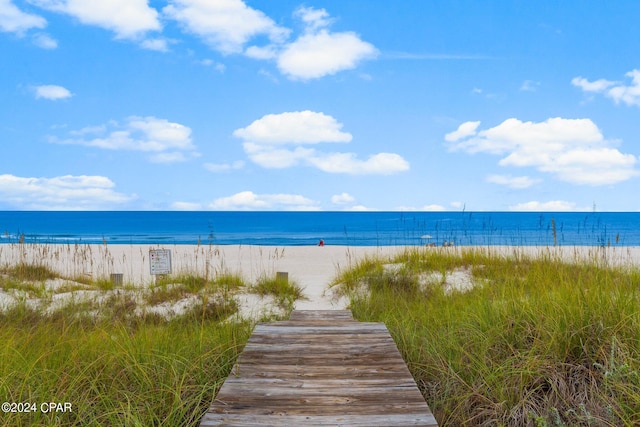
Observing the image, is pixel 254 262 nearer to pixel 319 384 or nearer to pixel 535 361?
pixel 319 384

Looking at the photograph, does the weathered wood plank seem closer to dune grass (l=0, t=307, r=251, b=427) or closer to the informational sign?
dune grass (l=0, t=307, r=251, b=427)

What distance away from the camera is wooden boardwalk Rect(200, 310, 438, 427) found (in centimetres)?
227

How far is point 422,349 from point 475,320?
23.8 inches

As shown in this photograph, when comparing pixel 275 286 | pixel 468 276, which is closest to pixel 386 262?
pixel 468 276

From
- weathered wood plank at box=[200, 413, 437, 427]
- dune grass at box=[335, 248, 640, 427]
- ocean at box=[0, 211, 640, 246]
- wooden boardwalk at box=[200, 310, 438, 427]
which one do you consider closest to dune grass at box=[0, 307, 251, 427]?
wooden boardwalk at box=[200, 310, 438, 427]

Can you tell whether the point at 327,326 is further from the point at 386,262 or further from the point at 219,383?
the point at 386,262

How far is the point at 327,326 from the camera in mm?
4051

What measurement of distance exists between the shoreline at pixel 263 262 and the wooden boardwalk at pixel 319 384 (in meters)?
2.14

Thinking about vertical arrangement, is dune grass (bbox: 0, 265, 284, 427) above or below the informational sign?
below

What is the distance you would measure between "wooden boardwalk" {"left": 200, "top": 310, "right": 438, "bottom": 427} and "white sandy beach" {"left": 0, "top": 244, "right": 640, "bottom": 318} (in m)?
2.20

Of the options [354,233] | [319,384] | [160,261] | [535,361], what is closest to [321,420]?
[319,384]

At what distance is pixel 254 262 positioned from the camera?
16.0 meters

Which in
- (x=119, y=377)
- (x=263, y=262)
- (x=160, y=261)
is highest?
(x=160, y=261)

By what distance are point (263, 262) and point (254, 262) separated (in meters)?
0.33
